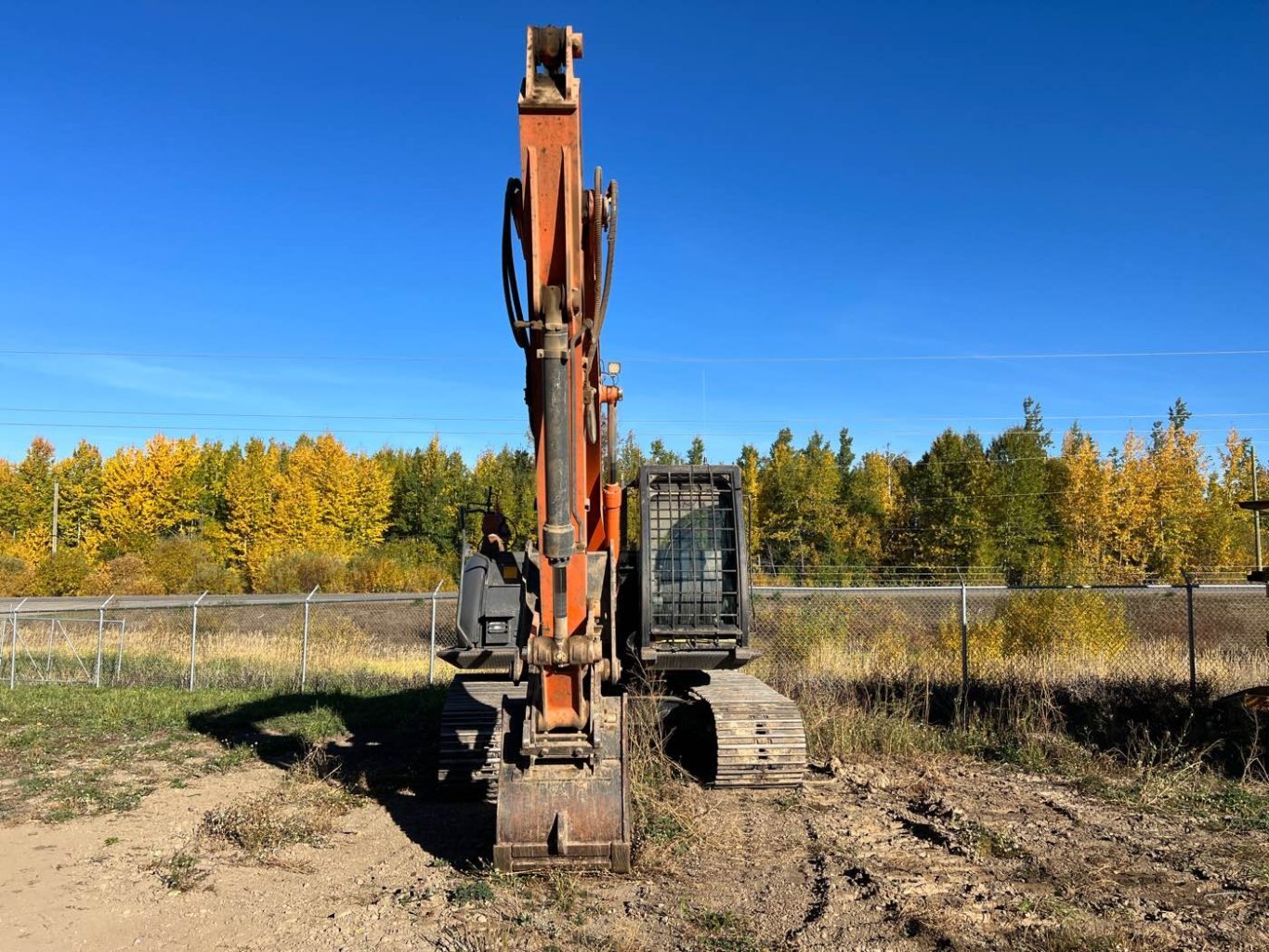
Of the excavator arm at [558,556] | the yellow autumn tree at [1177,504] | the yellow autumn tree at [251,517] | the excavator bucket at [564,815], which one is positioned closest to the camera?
the excavator arm at [558,556]

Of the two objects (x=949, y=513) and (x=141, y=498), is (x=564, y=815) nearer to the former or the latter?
(x=949, y=513)

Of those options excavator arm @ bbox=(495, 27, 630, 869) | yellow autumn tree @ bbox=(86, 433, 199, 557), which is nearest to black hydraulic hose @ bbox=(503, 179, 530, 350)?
excavator arm @ bbox=(495, 27, 630, 869)

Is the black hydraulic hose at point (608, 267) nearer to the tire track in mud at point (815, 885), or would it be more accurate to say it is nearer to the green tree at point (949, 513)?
the tire track in mud at point (815, 885)

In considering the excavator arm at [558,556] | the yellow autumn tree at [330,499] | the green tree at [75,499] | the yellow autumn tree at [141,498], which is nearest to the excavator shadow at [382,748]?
the excavator arm at [558,556]

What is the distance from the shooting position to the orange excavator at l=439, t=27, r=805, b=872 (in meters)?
5.60

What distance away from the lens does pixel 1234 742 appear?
945 cm

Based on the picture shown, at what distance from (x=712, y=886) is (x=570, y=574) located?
2065mm

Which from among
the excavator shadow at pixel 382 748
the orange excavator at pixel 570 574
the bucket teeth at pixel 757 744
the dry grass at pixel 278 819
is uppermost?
the orange excavator at pixel 570 574

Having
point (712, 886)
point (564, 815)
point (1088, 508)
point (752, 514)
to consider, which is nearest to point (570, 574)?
point (564, 815)

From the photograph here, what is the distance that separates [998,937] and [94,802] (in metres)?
7.06

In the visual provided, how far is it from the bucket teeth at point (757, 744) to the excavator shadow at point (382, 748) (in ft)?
6.58

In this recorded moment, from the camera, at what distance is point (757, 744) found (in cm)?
811

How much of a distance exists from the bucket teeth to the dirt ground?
36 cm

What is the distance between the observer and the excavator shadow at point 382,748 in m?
7.01
